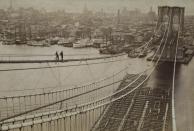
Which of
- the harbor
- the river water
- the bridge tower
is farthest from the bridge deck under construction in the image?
the bridge tower

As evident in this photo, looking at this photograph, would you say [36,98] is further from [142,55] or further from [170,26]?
[170,26]

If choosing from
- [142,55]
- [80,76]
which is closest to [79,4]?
[80,76]

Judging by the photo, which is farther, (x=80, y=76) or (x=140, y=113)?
(x=80, y=76)

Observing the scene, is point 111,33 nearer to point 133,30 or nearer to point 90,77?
point 133,30

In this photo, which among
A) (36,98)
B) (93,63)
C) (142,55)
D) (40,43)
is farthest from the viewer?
(142,55)

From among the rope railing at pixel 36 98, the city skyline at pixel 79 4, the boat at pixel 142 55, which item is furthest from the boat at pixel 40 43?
the boat at pixel 142 55

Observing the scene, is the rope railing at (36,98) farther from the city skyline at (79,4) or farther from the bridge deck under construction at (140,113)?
the city skyline at (79,4)
